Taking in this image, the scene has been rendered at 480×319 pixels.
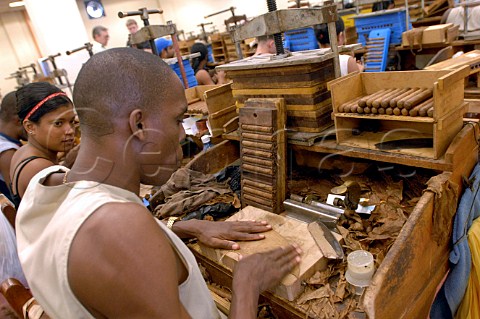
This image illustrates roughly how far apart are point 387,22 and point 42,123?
4658 mm

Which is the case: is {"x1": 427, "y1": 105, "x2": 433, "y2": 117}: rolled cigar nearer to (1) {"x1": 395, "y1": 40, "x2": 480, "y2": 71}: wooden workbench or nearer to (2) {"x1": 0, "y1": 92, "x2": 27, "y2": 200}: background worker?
(2) {"x1": 0, "y1": 92, "x2": 27, "y2": 200}: background worker

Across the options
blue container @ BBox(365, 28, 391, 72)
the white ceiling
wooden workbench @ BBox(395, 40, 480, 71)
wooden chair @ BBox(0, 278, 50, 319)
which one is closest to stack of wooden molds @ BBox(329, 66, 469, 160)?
wooden chair @ BBox(0, 278, 50, 319)

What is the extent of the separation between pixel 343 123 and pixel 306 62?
0.36 metres

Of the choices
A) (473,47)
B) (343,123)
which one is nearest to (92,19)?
(473,47)

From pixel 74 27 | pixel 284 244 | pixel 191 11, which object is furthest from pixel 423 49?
pixel 191 11

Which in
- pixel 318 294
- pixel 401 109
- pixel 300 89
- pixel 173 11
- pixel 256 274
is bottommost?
pixel 318 294

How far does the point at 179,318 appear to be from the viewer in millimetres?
867

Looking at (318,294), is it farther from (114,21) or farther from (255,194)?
(114,21)

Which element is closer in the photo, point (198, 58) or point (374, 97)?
point (374, 97)

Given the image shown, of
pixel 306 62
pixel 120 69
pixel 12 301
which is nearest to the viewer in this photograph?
pixel 120 69

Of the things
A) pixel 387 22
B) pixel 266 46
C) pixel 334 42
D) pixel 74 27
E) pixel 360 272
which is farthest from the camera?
pixel 74 27

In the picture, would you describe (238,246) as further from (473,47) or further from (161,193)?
(473,47)

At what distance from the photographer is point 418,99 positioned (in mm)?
1438

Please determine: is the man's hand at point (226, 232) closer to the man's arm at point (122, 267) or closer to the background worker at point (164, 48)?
the man's arm at point (122, 267)
